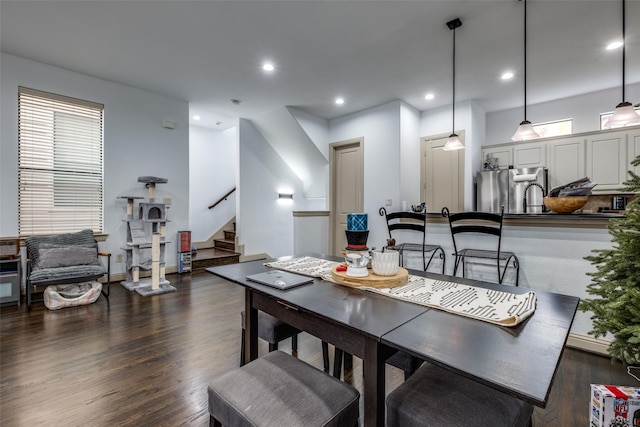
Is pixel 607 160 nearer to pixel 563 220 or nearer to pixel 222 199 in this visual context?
pixel 563 220

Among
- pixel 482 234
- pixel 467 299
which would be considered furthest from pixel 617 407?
pixel 482 234

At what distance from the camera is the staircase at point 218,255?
5.09m

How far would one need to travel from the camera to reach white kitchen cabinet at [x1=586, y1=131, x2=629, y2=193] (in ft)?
12.6

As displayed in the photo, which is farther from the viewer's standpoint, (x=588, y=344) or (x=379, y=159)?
(x=379, y=159)

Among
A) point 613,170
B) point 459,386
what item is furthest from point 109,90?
point 613,170

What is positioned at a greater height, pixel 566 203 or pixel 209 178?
pixel 209 178

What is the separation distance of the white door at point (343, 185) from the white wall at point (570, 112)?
2403mm

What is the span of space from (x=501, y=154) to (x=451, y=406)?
492cm

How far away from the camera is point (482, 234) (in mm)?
2824

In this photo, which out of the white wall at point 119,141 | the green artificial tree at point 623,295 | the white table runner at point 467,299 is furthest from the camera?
the white wall at point 119,141

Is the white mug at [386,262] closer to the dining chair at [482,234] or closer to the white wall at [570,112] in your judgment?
the dining chair at [482,234]

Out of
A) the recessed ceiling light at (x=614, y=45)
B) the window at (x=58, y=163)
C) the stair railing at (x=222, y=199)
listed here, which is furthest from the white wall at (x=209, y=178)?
the recessed ceiling light at (x=614, y=45)

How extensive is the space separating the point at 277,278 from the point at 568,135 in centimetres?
493

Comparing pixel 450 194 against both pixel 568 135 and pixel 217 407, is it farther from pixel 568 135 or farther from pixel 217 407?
pixel 217 407
